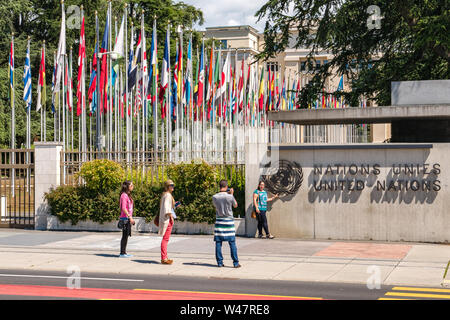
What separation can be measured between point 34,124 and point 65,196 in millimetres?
27803

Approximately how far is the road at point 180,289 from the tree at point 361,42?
17.9 meters

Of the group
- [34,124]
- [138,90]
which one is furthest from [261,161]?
[34,124]

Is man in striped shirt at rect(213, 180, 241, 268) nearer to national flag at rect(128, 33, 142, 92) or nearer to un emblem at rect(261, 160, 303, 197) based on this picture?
un emblem at rect(261, 160, 303, 197)

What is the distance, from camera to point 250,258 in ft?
53.2

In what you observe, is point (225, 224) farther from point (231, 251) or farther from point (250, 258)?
point (250, 258)

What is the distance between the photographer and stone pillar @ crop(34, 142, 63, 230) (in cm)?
2298

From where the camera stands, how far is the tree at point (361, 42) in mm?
29344

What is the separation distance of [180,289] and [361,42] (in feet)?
73.0

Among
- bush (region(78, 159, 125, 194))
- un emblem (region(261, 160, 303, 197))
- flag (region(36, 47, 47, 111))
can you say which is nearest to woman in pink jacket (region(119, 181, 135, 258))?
un emblem (region(261, 160, 303, 197))

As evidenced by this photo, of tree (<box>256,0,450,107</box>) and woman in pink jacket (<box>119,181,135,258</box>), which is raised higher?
tree (<box>256,0,450,107</box>)

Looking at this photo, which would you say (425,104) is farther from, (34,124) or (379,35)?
(34,124)

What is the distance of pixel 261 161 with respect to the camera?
2072cm

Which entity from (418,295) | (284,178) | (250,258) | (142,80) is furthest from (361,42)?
(418,295)

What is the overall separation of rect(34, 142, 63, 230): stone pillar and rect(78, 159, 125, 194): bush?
1.11m
